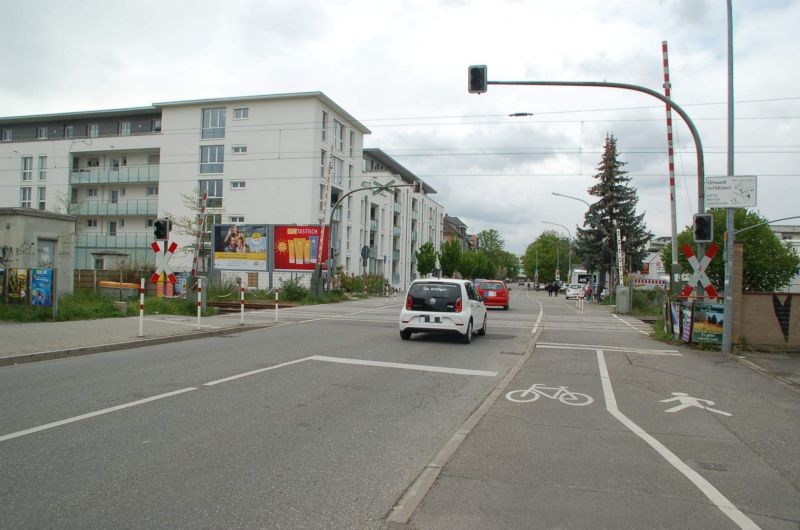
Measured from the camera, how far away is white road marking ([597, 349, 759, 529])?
13.8ft

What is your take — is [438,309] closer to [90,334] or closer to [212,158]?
[90,334]

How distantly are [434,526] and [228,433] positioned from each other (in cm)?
283

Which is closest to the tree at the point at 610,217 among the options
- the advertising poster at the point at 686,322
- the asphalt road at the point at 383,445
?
the advertising poster at the point at 686,322

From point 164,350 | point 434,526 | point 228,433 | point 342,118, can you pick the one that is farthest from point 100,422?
point 342,118

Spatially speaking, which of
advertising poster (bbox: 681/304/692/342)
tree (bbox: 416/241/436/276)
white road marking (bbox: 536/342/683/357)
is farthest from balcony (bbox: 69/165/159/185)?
advertising poster (bbox: 681/304/692/342)

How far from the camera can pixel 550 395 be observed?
28.3ft

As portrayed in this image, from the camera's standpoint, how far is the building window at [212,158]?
51188mm

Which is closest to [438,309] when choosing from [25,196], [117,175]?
[117,175]

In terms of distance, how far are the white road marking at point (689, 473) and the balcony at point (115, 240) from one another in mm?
51040

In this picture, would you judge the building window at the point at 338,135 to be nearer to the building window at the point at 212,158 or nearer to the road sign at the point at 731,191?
the building window at the point at 212,158

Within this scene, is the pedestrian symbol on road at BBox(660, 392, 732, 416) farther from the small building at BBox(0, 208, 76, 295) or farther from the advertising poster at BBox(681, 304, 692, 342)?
the small building at BBox(0, 208, 76, 295)

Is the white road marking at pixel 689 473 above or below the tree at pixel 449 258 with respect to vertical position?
below

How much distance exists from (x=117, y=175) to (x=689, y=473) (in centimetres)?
5626

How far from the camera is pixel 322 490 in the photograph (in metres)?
4.49
